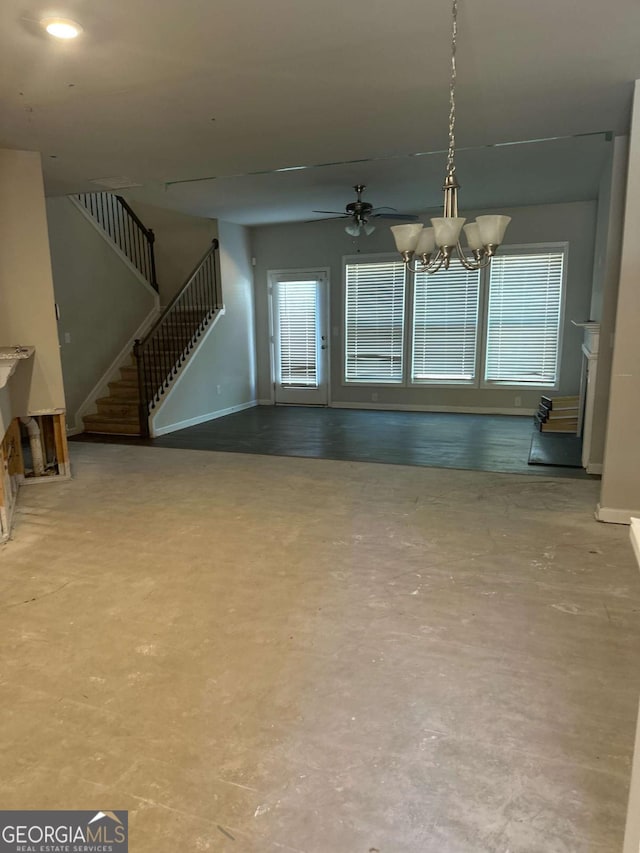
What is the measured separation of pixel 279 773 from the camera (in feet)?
5.35

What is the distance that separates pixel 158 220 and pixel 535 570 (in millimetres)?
7602

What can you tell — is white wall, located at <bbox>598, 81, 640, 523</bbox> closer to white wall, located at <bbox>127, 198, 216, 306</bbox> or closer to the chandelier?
the chandelier

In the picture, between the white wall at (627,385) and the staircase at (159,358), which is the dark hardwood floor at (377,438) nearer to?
the staircase at (159,358)

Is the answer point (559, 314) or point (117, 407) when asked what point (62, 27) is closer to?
point (117, 407)

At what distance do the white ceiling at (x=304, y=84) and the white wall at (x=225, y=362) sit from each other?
263 cm

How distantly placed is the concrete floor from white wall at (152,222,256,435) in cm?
332

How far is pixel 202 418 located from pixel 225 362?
1069 mm

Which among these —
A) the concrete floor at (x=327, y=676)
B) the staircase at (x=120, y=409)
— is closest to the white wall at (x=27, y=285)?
the concrete floor at (x=327, y=676)

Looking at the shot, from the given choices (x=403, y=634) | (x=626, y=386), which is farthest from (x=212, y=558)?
(x=626, y=386)

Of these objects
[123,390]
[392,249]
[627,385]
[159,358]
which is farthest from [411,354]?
[627,385]

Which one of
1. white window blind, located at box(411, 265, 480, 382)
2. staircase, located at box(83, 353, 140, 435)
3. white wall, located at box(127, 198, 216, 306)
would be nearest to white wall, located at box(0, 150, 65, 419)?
staircase, located at box(83, 353, 140, 435)

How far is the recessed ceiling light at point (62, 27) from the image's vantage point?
98.0 inches

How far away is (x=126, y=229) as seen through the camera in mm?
8008

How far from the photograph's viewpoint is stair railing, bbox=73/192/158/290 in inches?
288
